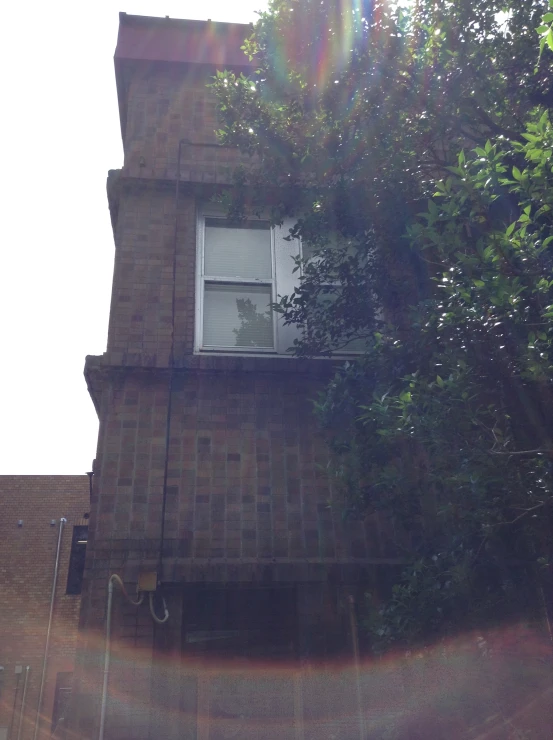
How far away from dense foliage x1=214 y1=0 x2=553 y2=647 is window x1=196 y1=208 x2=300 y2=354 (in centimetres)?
74

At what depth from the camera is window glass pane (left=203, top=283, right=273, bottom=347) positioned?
7.25 m

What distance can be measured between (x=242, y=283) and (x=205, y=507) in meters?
2.67

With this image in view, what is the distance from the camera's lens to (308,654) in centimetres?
570

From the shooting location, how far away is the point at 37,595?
63.6ft

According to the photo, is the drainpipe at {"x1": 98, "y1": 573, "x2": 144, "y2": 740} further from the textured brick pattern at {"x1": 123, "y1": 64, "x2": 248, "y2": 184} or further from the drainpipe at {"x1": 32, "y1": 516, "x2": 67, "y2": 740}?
the drainpipe at {"x1": 32, "y1": 516, "x2": 67, "y2": 740}

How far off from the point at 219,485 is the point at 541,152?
12.3ft

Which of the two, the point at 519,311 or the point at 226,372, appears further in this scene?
the point at 226,372

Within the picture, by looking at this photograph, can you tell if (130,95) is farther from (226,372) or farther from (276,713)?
(276,713)

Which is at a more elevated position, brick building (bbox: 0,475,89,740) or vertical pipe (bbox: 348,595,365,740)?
brick building (bbox: 0,475,89,740)

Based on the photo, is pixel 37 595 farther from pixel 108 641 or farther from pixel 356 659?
pixel 356 659

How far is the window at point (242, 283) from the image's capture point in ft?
23.8

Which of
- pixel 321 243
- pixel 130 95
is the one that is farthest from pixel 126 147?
pixel 321 243

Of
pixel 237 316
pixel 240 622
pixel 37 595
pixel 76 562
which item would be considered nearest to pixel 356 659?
pixel 240 622

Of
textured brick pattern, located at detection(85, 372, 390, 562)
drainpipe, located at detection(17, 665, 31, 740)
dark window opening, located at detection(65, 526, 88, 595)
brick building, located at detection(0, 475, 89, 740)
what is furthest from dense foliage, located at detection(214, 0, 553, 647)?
drainpipe, located at detection(17, 665, 31, 740)
